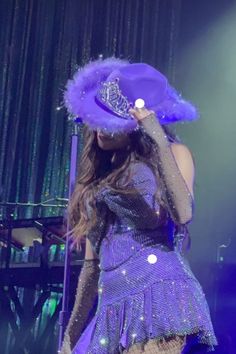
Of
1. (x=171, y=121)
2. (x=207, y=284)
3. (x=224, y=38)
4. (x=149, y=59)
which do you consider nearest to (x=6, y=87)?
(x=149, y=59)

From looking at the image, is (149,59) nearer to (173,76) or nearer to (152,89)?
(173,76)

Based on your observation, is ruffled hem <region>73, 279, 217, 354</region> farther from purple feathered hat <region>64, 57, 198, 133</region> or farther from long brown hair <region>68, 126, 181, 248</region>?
purple feathered hat <region>64, 57, 198, 133</region>

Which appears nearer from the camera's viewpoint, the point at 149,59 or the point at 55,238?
the point at 55,238

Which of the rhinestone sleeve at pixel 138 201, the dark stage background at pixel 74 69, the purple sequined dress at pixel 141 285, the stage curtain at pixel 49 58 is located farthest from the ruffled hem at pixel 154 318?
the stage curtain at pixel 49 58

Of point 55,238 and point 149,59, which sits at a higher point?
point 149,59

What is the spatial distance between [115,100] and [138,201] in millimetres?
278

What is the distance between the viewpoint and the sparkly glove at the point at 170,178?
67.6 inches

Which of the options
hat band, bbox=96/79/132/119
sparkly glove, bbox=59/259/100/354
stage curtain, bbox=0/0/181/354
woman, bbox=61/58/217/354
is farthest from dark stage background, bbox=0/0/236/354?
hat band, bbox=96/79/132/119

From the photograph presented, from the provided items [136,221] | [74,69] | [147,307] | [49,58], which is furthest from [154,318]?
[49,58]

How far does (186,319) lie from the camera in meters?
1.71

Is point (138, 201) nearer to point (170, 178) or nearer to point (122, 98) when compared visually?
point (170, 178)

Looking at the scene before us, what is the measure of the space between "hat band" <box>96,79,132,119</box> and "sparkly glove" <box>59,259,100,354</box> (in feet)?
1.51

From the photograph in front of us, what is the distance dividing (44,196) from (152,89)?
500 cm

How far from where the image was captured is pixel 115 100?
1.82 metres
